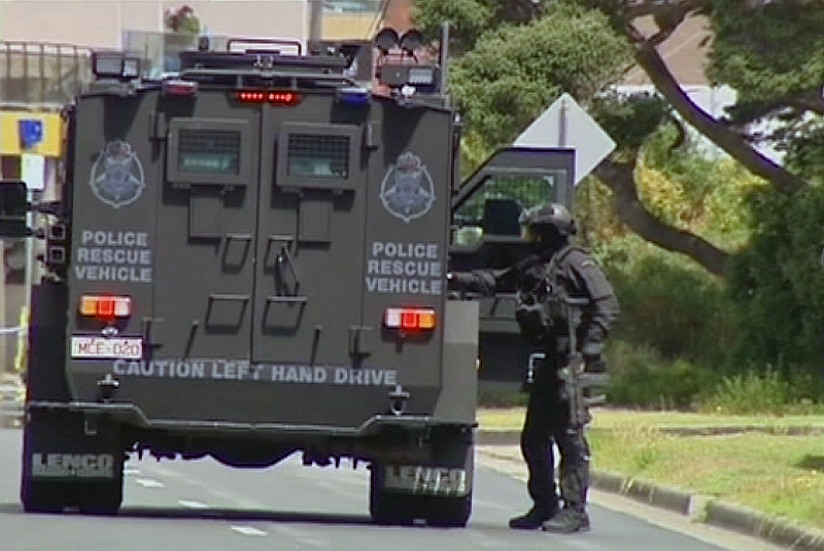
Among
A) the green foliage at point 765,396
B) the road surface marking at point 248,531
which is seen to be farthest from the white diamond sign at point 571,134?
the green foliage at point 765,396

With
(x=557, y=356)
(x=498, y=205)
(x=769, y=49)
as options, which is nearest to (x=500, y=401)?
(x=769, y=49)

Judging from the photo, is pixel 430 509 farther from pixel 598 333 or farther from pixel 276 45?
pixel 276 45

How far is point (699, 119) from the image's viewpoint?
34.4 m

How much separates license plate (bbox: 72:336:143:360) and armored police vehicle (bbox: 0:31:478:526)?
0.02 m

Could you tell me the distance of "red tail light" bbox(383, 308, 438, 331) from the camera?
588 inches

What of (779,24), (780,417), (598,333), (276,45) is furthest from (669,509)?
(779,24)

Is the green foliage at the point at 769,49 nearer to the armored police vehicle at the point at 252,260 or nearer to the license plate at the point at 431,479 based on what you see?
the license plate at the point at 431,479

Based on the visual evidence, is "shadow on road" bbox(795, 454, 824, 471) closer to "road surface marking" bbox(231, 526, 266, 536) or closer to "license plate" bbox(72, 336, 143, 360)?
"road surface marking" bbox(231, 526, 266, 536)

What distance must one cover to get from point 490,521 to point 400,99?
3.59 meters

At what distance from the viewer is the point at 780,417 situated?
27.9m

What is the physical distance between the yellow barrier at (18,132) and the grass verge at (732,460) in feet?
61.2

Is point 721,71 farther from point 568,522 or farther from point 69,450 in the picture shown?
point 69,450

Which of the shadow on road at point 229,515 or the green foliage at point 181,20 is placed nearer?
the shadow on road at point 229,515

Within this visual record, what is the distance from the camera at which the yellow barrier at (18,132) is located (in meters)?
43.1
